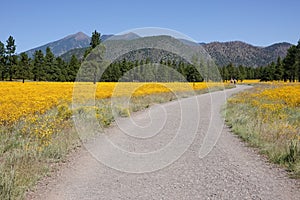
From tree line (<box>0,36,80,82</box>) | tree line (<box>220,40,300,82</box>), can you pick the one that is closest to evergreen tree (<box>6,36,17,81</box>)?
tree line (<box>0,36,80,82</box>)

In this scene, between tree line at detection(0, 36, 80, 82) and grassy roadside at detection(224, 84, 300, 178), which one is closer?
grassy roadside at detection(224, 84, 300, 178)

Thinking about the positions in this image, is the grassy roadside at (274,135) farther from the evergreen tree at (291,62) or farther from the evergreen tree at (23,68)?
the evergreen tree at (291,62)

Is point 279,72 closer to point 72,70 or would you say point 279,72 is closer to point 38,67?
point 72,70

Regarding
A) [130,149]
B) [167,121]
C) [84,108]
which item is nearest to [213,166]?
[130,149]

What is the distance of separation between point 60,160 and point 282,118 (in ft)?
27.7

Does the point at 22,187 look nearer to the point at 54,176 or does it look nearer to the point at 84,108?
the point at 54,176

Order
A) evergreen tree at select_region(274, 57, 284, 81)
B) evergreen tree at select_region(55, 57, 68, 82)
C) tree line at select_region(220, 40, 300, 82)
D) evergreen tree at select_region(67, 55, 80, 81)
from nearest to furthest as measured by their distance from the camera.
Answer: evergreen tree at select_region(55, 57, 68, 82), evergreen tree at select_region(67, 55, 80, 81), tree line at select_region(220, 40, 300, 82), evergreen tree at select_region(274, 57, 284, 81)

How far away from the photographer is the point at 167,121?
1368cm

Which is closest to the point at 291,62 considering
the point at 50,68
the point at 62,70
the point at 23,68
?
the point at 62,70

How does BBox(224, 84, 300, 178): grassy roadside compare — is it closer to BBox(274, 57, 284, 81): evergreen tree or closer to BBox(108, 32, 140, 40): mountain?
BBox(108, 32, 140, 40): mountain

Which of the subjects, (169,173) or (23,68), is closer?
(169,173)

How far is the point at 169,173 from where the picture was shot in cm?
616

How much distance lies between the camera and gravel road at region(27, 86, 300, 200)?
16.5ft

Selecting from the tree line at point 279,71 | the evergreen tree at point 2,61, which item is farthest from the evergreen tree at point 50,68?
the tree line at point 279,71
